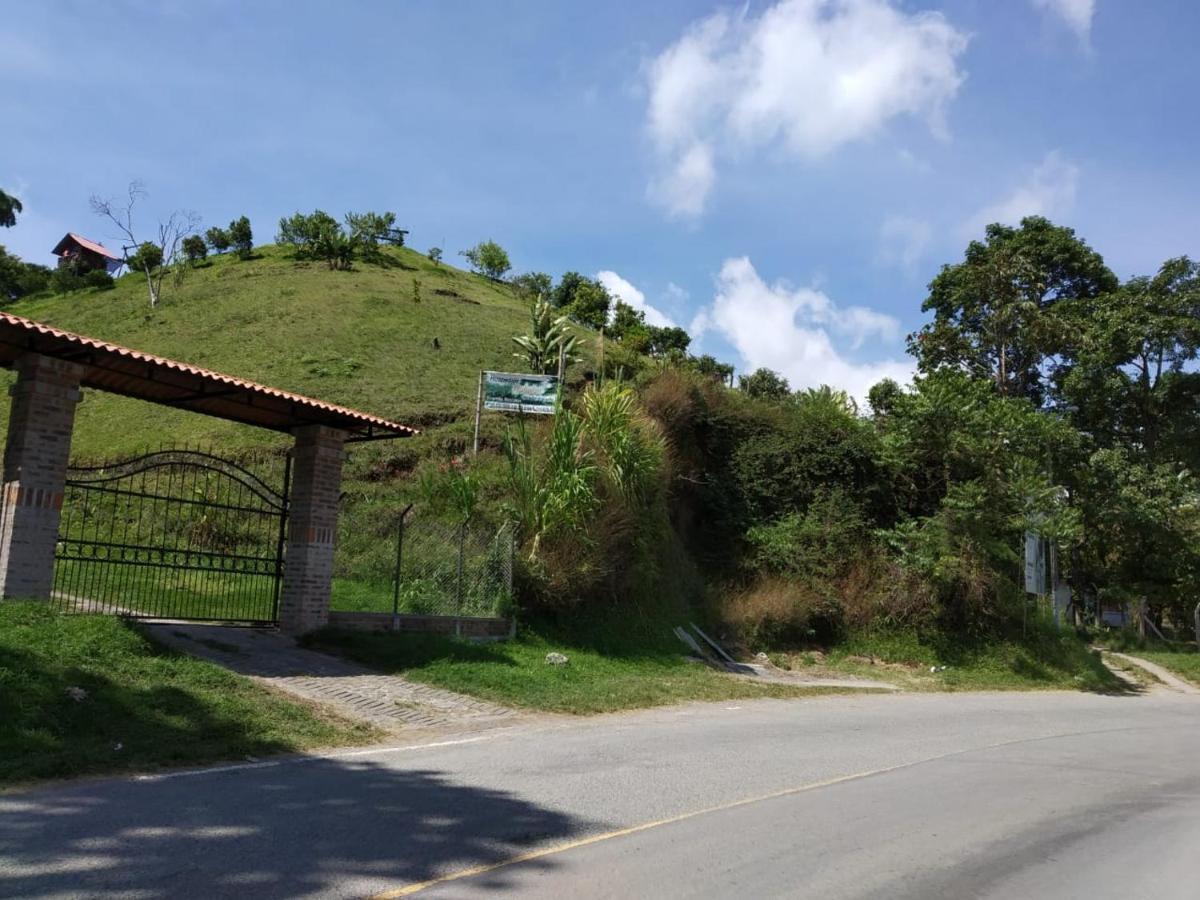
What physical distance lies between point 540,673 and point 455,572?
2.98m

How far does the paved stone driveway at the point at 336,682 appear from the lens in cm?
1068

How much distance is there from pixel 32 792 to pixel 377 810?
248 cm

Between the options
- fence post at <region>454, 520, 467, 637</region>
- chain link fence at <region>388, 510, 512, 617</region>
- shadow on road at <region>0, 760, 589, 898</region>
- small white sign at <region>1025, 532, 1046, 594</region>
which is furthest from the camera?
small white sign at <region>1025, 532, 1046, 594</region>

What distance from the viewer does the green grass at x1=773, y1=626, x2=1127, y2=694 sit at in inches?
786

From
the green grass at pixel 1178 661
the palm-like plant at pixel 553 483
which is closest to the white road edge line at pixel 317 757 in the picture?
the palm-like plant at pixel 553 483

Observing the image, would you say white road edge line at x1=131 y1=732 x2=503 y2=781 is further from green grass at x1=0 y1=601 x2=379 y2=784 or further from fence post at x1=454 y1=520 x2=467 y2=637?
fence post at x1=454 y1=520 x2=467 y2=637

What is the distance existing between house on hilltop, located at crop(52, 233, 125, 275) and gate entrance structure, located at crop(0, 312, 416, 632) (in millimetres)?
72301

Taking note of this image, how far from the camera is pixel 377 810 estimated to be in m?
6.27

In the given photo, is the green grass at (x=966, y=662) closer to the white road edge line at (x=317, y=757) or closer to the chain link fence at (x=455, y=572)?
the chain link fence at (x=455, y=572)

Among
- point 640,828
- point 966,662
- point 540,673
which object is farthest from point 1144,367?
point 640,828

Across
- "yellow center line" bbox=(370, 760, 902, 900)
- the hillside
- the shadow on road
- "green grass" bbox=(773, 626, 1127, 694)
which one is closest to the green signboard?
the hillside

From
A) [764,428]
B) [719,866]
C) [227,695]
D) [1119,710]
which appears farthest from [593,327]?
[719,866]

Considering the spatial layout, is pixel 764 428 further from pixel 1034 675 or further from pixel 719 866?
pixel 719 866

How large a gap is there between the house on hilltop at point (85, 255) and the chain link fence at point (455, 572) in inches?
2810
